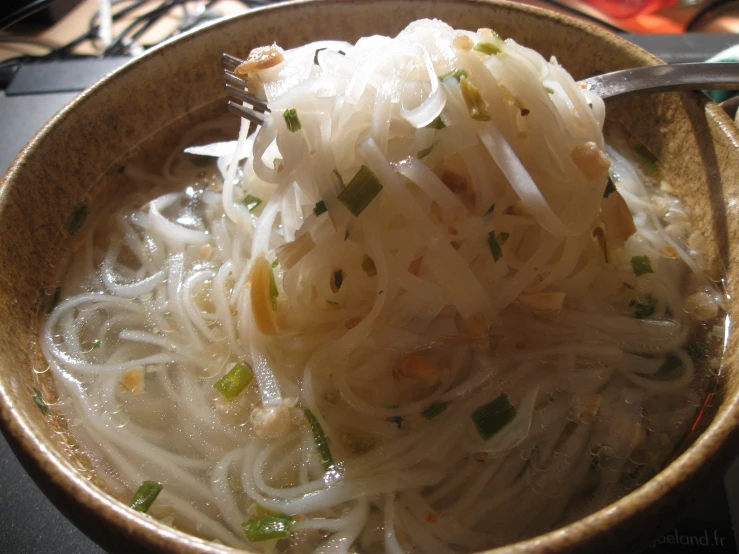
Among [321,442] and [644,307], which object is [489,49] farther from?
[321,442]

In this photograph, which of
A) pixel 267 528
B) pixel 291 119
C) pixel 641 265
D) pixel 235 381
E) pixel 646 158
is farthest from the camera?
pixel 646 158

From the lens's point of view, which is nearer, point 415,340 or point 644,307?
point 415,340

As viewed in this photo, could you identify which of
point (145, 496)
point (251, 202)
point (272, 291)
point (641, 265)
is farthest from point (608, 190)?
point (145, 496)

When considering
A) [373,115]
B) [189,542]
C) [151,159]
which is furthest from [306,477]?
[151,159]

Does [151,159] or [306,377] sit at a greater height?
[151,159]

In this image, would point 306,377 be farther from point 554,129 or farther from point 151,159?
point 151,159

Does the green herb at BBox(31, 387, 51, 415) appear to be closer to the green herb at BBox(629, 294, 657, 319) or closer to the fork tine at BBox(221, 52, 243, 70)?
the fork tine at BBox(221, 52, 243, 70)

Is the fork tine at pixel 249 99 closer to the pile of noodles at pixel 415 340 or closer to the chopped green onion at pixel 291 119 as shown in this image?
the pile of noodles at pixel 415 340
